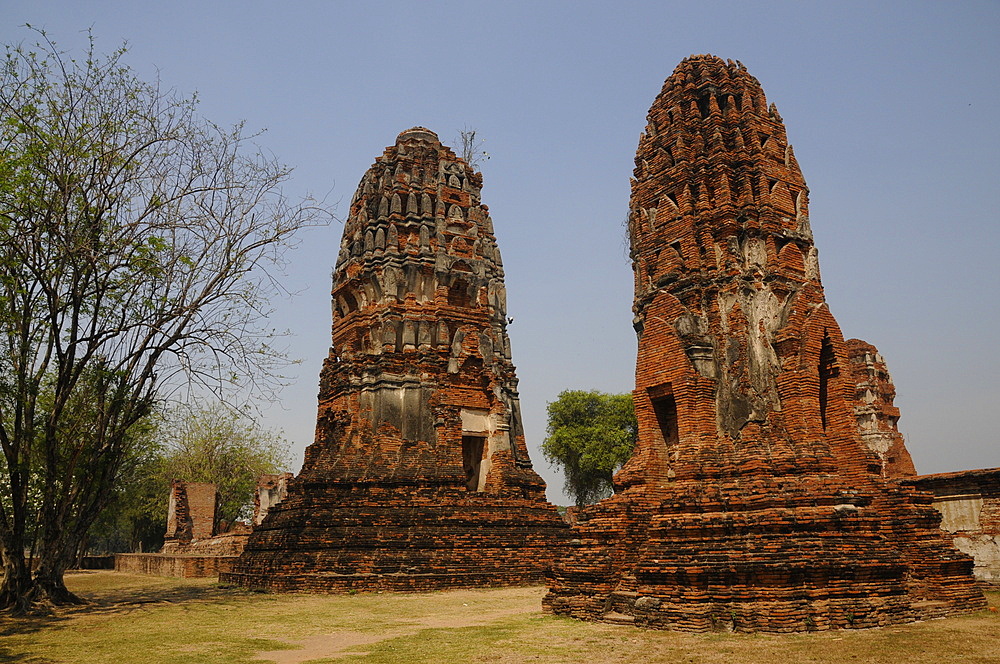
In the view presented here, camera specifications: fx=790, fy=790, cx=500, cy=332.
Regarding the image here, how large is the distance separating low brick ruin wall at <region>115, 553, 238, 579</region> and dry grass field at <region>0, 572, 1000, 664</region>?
344 inches

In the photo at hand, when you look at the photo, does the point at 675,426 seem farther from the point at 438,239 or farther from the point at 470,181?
the point at 470,181

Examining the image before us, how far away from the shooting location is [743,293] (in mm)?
11188

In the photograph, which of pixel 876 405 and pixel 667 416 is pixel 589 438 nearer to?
pixel 876 405

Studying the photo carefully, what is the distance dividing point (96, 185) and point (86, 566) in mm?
24284

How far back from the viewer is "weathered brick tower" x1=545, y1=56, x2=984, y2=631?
875cm

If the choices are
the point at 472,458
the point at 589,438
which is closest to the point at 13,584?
the point at 472,458

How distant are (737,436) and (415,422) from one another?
9.89 meters

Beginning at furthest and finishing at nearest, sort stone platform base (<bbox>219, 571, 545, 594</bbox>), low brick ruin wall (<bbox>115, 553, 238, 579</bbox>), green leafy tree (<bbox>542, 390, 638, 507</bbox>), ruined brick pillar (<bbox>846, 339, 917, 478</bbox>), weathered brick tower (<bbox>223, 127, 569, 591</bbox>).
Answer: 1. green leafy tree (<bbox>542, 390, 638, 507</bbox>)
2. ruined brick pillar (<bbox>846, 339, 917, 478</bbox>)
3. low brick ruin wall (<bbox>115, 553, 238, 579</bbox>)
4. weathered brick tower (<bbox>223, 127, 569, 591</bbox>)
5. stone platform base (<bbox>219, 571, 545, 594</bbox>)

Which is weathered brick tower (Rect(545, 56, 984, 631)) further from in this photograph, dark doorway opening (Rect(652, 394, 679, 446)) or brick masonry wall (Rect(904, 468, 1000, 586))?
brick masonry wall (Rect(904, 468, 1000, 586))

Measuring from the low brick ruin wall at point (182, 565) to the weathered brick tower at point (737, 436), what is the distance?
14.2 metres

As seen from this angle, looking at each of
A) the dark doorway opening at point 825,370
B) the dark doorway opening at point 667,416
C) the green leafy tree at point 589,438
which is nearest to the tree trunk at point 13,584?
the dark doorway opening at point 667,416

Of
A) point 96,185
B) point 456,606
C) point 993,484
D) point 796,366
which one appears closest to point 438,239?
point 96,185

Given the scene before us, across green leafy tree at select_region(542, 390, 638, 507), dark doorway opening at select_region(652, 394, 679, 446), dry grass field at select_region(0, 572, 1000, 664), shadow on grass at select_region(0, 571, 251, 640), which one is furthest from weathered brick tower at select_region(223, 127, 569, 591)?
green leafy tree at select_region(542, 390, 638, 507)

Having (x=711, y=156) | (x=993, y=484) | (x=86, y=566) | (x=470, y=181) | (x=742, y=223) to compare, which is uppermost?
(x=470, y=181)
